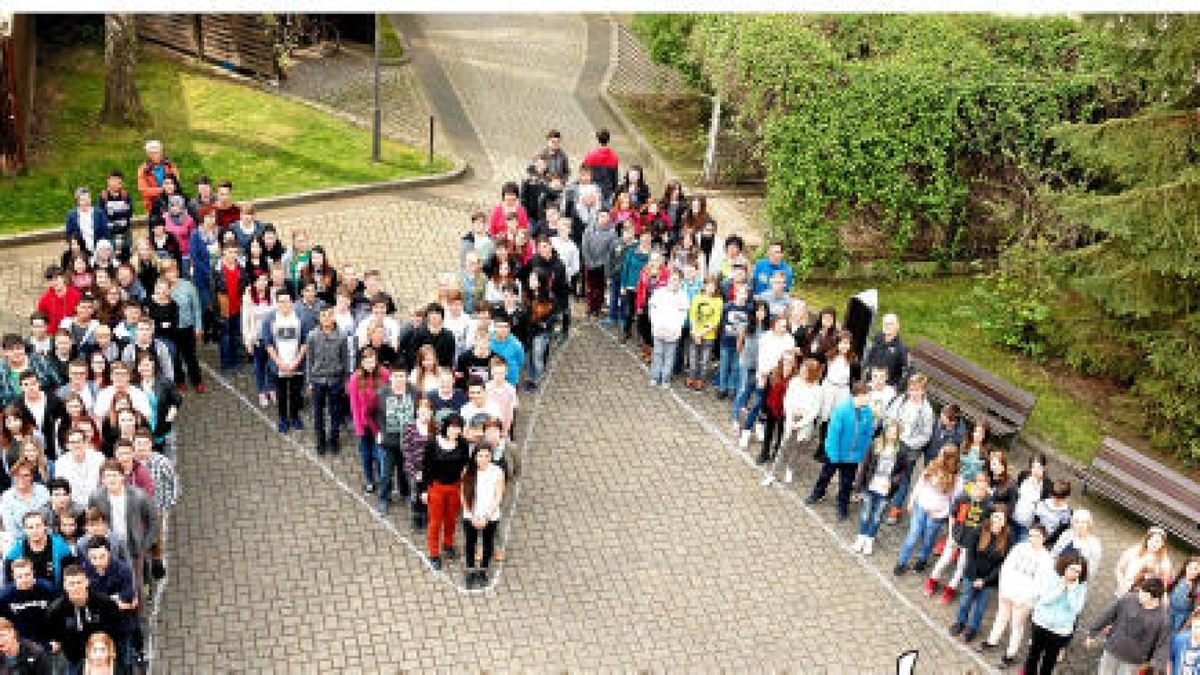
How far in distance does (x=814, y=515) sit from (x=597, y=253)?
4.77m

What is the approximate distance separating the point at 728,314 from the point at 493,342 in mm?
3090

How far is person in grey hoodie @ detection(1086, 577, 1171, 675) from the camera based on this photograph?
38.1 feet

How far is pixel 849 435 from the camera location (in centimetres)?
1385

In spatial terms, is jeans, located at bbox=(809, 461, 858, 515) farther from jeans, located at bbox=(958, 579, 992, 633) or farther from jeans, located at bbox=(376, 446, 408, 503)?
jeans, located at bbox=(376, 446, 408, 503)

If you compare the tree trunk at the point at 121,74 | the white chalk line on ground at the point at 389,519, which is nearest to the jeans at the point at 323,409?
the white chalk line on ground at the point at 389,519

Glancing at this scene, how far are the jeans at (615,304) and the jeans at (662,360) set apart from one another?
1033 millimetres

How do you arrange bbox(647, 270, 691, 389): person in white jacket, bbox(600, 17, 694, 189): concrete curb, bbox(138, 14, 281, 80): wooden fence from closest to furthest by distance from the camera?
bbox(647, 270, 691, 389): person in white jacket, bbox(600, 17, 694, 189): concrete curb, bbox(138, 14, 281, 80): wooden fence

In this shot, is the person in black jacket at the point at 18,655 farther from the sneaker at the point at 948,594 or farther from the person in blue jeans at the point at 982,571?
the sneaker at the point at 948,594

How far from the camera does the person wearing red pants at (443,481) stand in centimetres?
1218

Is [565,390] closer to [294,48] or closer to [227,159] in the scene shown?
[227,159]

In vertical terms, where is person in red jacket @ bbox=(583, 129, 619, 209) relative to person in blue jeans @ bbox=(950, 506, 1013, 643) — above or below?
above

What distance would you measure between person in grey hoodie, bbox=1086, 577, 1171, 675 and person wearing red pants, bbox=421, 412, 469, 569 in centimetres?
619

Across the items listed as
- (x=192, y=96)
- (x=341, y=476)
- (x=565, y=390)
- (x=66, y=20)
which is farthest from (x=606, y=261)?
(x=66, y=20)

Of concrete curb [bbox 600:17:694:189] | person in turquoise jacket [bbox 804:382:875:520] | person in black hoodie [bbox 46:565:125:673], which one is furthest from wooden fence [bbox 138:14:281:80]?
person in black hoodie [bbox 46:565:125:673]
